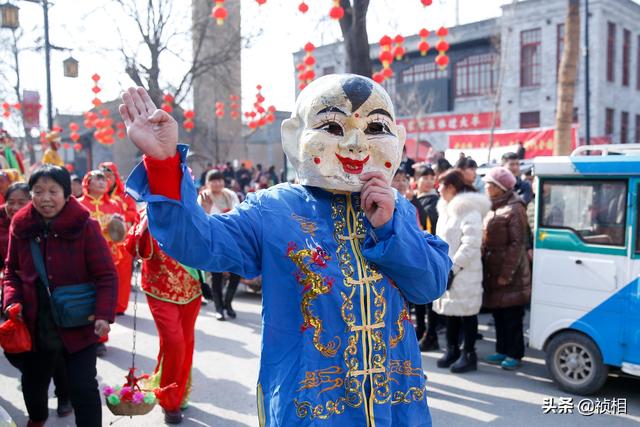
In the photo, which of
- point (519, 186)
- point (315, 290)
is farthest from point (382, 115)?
point (519, 186)

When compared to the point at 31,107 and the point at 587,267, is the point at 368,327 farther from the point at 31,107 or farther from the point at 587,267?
the point at 31,107

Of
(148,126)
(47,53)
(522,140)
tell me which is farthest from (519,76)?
(148,126)

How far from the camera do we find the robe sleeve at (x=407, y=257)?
1.95m

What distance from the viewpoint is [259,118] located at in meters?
18.0

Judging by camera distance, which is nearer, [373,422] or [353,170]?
[373,422]

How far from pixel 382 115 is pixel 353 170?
25 cm

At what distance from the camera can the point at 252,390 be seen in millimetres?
4840

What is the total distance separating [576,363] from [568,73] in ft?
19.7

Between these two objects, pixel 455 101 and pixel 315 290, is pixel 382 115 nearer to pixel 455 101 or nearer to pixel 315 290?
pixel 315 290

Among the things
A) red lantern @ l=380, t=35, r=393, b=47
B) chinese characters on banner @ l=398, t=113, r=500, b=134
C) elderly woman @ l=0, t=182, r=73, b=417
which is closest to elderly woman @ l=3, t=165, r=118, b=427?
elderly woman @ l=0, t=182, r=73, b=417

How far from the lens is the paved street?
4223mm

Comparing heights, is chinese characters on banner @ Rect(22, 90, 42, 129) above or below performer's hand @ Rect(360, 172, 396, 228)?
above

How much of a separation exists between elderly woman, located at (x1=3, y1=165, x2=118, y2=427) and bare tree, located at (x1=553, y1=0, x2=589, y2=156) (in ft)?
26.6

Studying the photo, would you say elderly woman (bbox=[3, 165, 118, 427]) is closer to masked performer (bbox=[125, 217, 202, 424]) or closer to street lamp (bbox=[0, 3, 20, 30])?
masked performer (bbox=[125, 217, 202, 424])
